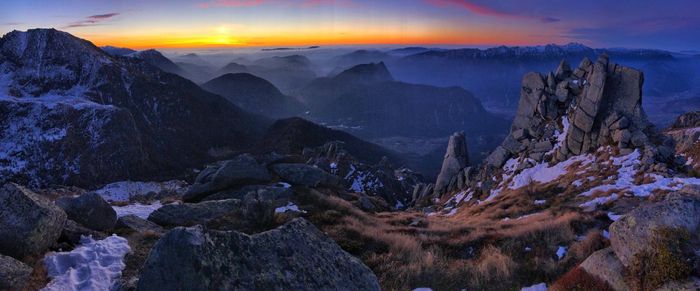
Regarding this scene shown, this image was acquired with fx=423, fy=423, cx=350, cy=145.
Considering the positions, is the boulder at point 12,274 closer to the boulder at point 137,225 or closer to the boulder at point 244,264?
the boulder at point 244,264

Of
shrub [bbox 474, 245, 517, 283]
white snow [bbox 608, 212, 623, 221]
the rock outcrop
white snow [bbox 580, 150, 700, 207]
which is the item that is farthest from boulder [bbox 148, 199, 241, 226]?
the rock outcrop

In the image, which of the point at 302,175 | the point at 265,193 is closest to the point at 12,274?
the point at 265,193

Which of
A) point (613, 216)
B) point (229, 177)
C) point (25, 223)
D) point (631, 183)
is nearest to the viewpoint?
point (25, 223)

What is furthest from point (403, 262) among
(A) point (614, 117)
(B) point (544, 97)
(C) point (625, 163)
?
(B) point (544, 97)

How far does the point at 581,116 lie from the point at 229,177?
41.0 m

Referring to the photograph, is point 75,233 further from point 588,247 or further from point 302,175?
point 302,175

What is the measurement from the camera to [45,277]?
41.1ft

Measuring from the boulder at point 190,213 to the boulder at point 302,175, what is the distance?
11833 mm

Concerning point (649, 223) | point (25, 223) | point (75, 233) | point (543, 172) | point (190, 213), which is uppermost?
point (649, 223)

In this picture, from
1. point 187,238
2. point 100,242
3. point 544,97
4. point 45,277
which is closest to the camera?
point 187,238

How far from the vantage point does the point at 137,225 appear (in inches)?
806

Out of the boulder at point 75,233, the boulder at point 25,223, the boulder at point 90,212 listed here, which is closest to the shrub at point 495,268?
the boulder at point 25,223

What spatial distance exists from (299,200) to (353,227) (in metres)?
8.75

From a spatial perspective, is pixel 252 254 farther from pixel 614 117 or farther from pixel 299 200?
pixel 614 117
